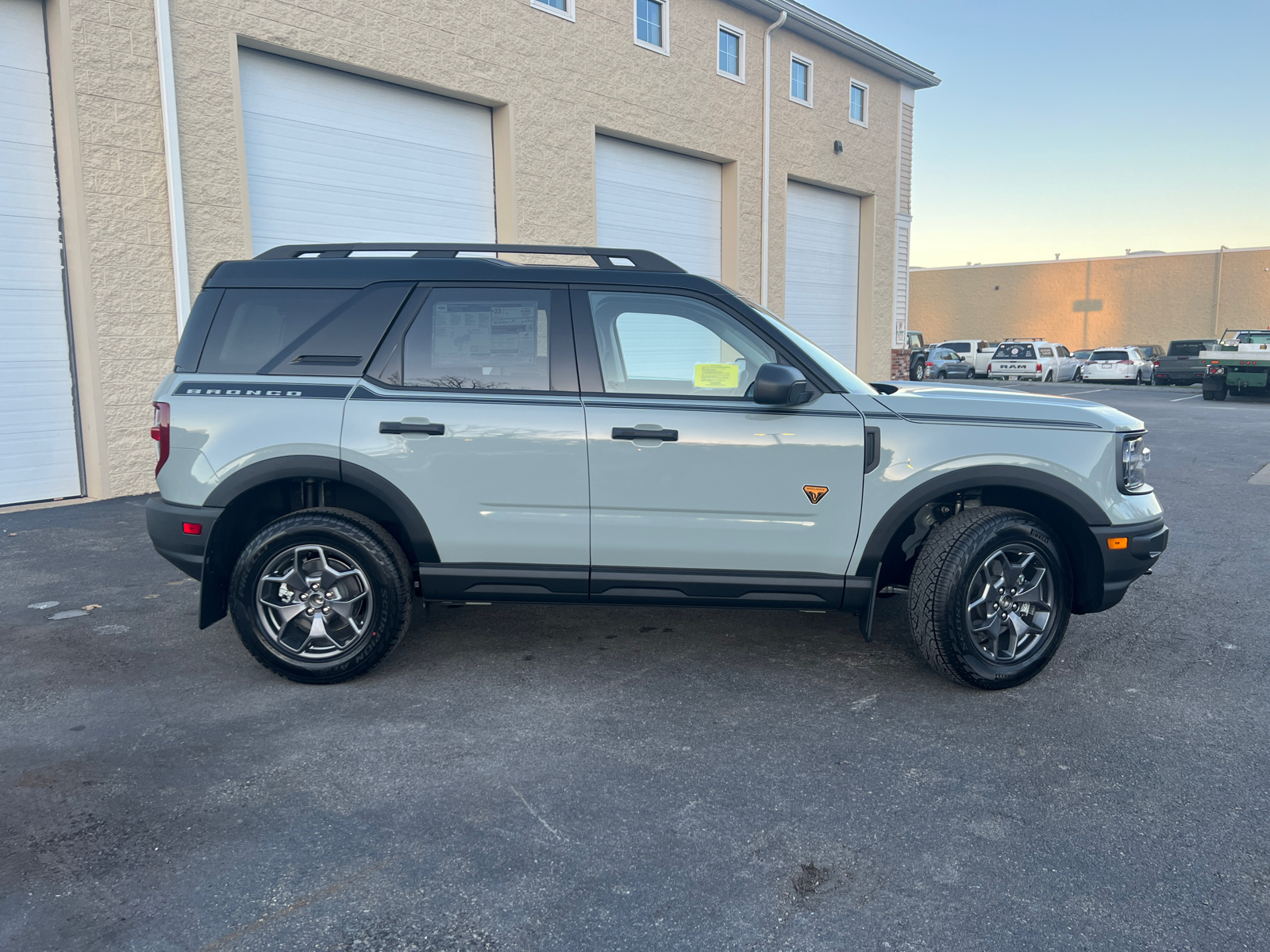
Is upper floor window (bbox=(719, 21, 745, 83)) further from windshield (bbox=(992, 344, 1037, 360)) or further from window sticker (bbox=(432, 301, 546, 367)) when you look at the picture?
windshield (bbox=(992, 344, 1037, 360))

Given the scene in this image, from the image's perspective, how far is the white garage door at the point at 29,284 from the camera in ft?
27.6

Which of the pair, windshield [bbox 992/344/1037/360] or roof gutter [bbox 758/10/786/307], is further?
windshield [bbox 992/344/1037/360]

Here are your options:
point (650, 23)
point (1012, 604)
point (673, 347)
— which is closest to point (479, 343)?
point (673, 347)

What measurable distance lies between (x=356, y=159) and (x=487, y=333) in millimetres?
7693

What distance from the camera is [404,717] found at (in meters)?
3.89

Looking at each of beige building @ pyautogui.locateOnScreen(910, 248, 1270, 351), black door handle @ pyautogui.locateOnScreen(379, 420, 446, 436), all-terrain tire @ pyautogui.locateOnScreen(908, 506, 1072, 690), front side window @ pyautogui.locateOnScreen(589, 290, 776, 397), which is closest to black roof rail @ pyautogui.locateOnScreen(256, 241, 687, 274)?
front side window @ pyautogui.locateOnScreen(589, 290, 776, 397)

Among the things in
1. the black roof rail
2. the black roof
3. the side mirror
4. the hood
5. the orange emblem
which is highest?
the black roof rail

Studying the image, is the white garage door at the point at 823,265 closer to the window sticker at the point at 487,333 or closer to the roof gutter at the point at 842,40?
the roof gutter at the point at 842,40

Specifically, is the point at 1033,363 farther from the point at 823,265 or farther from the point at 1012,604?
the point at 1012,604

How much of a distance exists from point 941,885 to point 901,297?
20244 millimetres

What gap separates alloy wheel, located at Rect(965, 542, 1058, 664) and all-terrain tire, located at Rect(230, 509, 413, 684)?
2644 millimetres

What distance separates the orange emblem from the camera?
4.06 m

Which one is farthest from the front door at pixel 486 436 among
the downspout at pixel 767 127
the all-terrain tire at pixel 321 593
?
the downspout at pixel 767 127

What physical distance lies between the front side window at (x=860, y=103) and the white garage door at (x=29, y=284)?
1507cm
